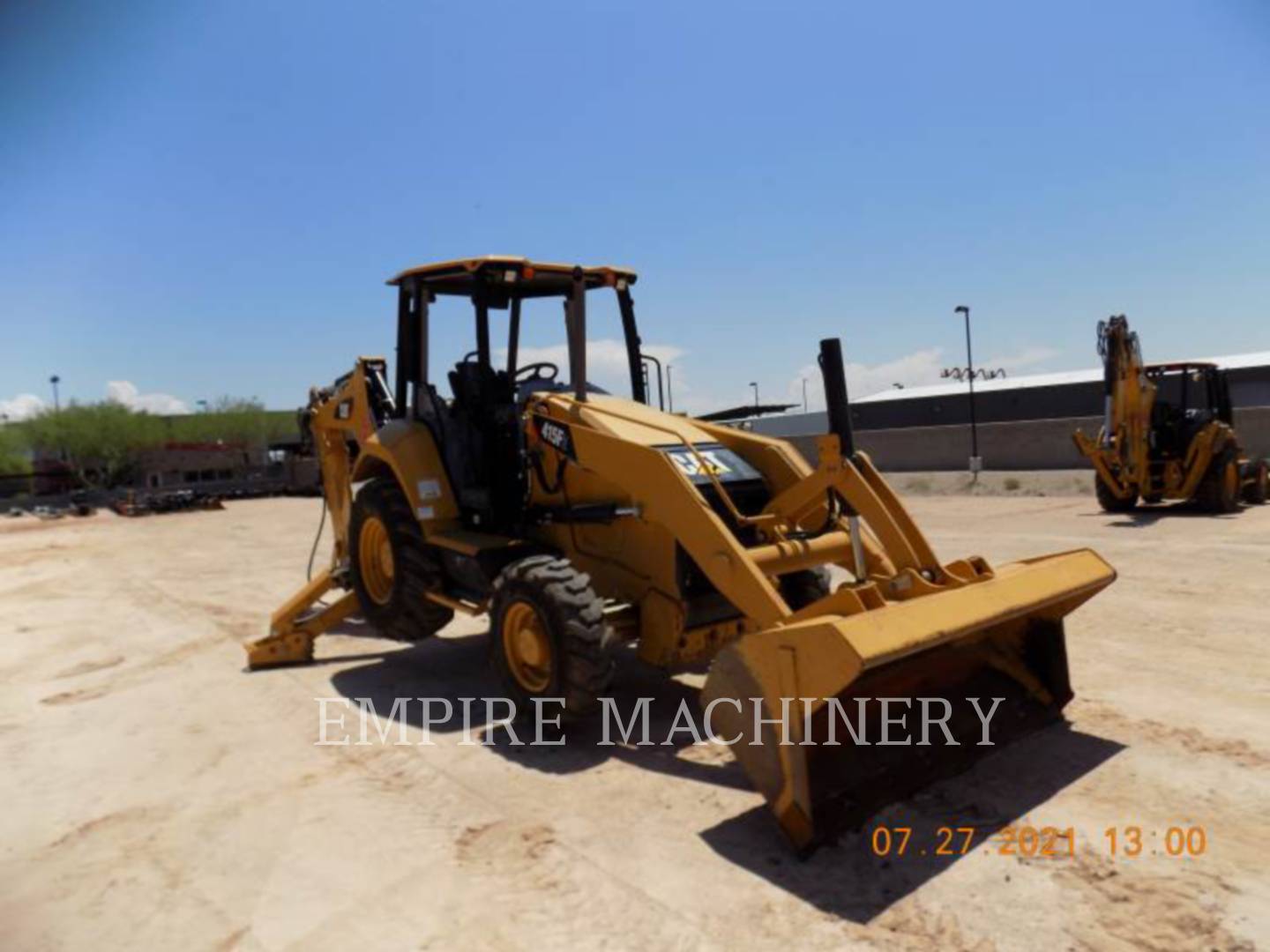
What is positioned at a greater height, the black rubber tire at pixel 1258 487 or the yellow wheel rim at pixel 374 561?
the yellow wheel rim at pixel 374 561

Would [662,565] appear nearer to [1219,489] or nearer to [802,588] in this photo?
[802,588]

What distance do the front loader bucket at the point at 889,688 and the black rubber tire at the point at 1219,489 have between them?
35.9 feet

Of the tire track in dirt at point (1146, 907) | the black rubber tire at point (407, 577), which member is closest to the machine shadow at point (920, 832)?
the tire track in dirt at point (1146, 907)

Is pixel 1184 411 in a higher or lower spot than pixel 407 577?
higher

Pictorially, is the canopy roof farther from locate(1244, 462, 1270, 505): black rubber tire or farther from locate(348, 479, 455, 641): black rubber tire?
locate(1244, 462, 1270, 505): black rubber tire

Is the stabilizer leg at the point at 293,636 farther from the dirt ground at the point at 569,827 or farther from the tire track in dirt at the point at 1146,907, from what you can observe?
the tire track in dirt at the point at 1146,907

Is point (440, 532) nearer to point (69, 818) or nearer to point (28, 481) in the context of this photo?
point (69, 818)

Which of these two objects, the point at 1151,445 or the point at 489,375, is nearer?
the point at 489,375

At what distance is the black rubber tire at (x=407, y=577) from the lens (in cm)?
620

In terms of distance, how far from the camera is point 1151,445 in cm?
1429

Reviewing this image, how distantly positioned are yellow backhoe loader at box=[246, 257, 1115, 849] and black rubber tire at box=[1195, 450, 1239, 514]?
10.8m

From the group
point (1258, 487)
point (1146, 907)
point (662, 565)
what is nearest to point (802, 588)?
point (662, 565)

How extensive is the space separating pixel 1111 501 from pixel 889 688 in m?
12.4

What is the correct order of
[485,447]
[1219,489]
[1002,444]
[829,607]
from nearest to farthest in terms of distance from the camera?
[829,607]
[485,447]
[1219,489]
[1002,444]
